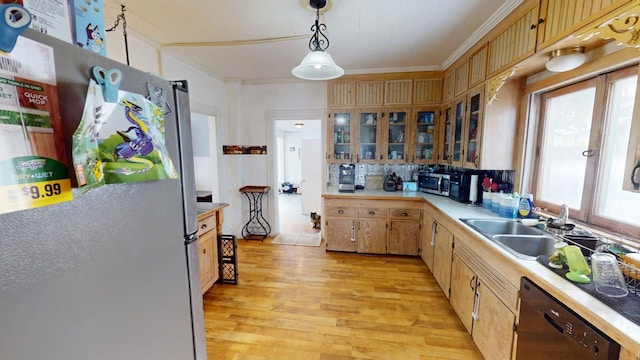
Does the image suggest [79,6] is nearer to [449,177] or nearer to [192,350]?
[192,350]

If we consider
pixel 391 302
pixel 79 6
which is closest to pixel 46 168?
pixel 79 6

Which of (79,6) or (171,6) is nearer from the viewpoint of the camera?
Answer: (79,6)

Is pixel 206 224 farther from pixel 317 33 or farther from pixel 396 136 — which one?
pixel 396 136

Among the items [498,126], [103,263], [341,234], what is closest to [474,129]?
[498,126]

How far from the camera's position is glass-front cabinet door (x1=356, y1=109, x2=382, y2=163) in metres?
3.58

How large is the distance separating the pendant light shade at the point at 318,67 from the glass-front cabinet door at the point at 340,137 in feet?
5.48

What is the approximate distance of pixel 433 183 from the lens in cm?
337

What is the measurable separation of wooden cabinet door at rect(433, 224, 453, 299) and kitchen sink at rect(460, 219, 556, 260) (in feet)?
1.13

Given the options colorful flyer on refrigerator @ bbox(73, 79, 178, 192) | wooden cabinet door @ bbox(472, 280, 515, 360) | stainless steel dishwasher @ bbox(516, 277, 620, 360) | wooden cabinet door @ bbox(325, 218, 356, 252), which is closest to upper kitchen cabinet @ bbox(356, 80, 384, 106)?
wooden cabinet door @ bbox(325, 218, 356, 252)

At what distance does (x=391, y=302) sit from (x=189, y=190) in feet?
7.28

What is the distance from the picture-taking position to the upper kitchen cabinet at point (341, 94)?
356 centimetres

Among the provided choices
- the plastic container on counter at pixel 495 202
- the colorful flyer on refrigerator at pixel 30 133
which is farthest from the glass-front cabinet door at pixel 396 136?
the colorful flyer on refrigerator at pixel 30 133

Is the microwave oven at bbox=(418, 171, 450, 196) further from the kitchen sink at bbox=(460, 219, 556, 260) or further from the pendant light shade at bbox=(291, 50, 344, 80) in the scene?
the pendant light shade at bbox=(291, 50, 344, 80)

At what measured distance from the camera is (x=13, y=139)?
0.45 meters
